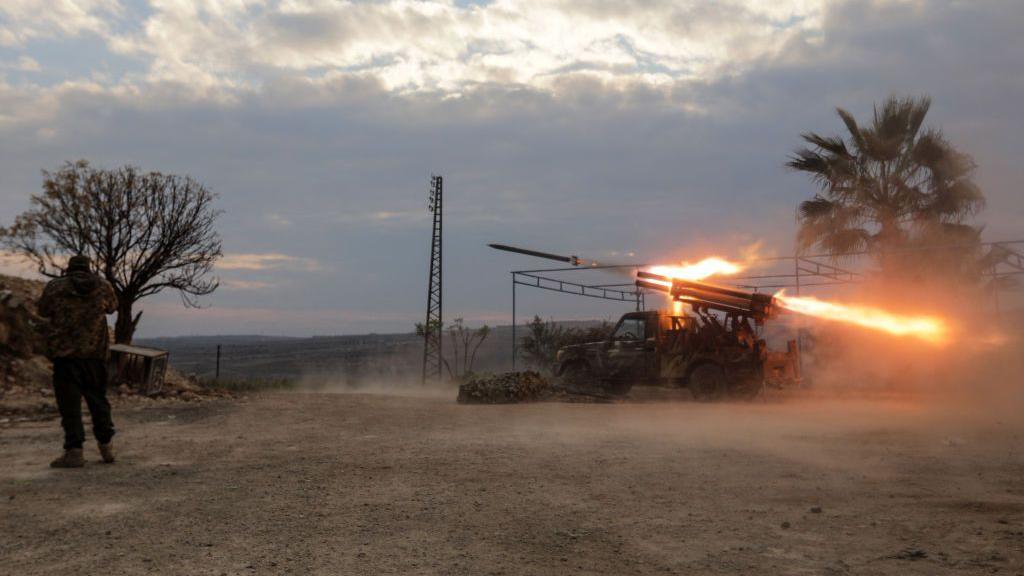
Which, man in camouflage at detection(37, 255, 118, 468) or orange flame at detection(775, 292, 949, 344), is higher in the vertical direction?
orange flame at detection(775, 292, 949, 344)

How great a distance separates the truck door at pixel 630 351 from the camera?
15.8m

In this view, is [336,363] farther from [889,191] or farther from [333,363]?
[889,191]

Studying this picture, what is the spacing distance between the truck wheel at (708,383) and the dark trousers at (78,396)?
11.3m

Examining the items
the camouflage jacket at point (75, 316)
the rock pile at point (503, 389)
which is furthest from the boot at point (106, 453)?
the rock pile at point (503, 389)

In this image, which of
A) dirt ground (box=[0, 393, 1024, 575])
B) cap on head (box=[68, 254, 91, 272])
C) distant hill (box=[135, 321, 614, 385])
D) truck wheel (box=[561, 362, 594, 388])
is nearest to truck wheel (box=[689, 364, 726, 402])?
truck wheel (box=[561, 362, 594, 388])

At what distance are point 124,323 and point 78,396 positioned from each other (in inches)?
526

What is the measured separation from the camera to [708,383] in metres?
Answer: 14.9

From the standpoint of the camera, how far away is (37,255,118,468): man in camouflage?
261 inches

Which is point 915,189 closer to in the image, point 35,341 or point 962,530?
point 962,530

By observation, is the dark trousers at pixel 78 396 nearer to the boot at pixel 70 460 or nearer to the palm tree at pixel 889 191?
the boot at pixel 70 460

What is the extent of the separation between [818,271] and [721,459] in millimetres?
13547

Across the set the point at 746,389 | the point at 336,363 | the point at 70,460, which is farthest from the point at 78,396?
the point at 336,363

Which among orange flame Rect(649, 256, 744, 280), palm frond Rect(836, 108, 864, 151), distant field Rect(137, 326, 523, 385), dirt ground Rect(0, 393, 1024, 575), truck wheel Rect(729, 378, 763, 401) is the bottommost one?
distant field Rect(137, 326, 523, 385)

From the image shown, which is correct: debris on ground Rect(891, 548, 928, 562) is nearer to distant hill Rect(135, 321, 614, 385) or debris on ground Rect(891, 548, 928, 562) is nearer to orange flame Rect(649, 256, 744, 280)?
orange flame Rect(649, 256, 744, 280)
